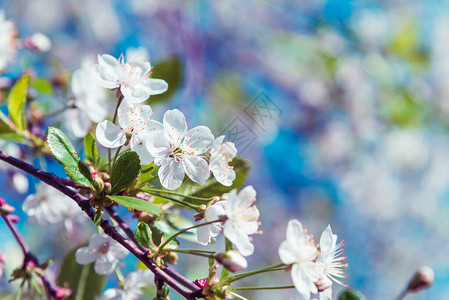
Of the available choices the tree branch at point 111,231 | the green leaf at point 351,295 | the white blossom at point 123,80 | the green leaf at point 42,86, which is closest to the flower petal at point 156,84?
the white blossom at point 123,80

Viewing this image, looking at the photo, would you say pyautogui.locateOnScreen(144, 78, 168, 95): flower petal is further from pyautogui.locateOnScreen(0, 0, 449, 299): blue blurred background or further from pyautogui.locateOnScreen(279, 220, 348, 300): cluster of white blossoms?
pyautogui.locateOnScreen(0, 0, 449, 299): blue blurred background

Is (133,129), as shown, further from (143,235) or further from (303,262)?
(303,262)

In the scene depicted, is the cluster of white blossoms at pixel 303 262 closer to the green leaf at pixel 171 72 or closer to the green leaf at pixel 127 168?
the green leaf at pixel 127 168

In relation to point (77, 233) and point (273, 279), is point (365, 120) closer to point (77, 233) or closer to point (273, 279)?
point (273, 279)

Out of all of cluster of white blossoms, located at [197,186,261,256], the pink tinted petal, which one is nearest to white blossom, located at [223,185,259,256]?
cluster of white blossoms, located at [197,186,261,256]

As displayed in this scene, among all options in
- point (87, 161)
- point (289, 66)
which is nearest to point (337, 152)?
point (289, 66)

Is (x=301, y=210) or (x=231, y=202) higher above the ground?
(x=301, y=210)
